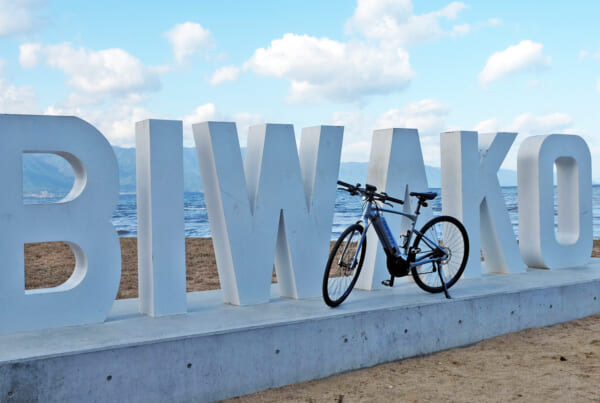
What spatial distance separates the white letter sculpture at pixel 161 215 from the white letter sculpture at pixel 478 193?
315 cm

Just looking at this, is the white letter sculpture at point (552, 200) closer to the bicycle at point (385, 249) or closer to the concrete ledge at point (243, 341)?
the concrete ledge at point (243, 341)

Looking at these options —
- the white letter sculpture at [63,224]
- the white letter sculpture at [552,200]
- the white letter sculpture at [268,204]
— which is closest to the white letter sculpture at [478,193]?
the white letter sculpture at [552,200]

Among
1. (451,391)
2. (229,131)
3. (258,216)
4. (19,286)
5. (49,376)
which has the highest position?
(229,131)

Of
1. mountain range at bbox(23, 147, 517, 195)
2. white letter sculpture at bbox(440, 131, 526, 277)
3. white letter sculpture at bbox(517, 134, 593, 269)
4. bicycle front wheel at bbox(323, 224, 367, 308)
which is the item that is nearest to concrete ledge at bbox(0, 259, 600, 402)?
bicycle front wheel at bbox(323, 224, 367, 308)

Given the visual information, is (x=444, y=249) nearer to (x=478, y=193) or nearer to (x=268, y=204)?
(x=478, y=193)

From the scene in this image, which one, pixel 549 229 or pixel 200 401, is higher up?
pixel 549 229

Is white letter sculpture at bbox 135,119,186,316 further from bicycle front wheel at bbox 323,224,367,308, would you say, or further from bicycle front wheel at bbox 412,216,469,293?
bicycle front wheel at bbox 412,216,469,293

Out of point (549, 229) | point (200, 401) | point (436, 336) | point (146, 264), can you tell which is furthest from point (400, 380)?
point (549, 229)

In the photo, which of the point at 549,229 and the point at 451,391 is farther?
the point at 549,229

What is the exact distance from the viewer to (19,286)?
4.22 meters

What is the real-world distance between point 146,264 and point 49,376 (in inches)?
53.9

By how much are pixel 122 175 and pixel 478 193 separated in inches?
5147

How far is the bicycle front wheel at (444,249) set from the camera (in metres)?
5.61

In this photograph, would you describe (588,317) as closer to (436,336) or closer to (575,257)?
(575,257)
